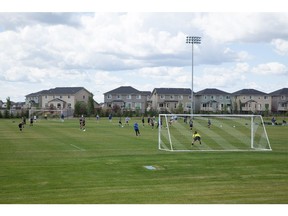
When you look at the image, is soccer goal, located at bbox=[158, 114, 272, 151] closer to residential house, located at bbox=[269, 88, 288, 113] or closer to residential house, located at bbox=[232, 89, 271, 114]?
residential house, located at bbox=[232, 89, 271, 114]

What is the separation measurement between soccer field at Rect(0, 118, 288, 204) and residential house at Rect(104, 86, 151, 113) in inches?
4080

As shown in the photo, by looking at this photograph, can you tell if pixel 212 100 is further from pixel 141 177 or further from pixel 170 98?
pixel 141 177

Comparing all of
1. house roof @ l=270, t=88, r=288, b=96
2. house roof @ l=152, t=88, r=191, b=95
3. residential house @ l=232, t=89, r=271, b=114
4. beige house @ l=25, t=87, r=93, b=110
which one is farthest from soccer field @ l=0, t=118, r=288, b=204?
house roof @ l=270, t=88, r=288, b=96

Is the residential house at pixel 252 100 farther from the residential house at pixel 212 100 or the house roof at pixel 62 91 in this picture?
the house roof at pixel 62 91

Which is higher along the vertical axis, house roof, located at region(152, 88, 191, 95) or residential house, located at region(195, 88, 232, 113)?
house roof, located at region(152, 88, 191, 95)

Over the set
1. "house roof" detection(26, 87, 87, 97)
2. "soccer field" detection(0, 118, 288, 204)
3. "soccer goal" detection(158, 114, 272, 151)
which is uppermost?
"house roof" detection(26, 87, 87, 97)

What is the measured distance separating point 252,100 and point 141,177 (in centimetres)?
11706

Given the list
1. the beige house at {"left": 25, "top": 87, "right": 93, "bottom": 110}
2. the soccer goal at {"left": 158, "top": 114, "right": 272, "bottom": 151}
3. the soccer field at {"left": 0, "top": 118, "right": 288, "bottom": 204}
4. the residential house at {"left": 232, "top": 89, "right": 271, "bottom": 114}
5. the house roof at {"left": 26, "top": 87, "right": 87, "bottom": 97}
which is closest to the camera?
the soccer field at {"left": 0, "top": 118, "right": 288, "bottom": 204}

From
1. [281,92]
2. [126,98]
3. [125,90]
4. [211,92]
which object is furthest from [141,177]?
[281,92]

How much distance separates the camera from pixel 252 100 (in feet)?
427

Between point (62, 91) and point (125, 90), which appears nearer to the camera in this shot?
point (62, 91)

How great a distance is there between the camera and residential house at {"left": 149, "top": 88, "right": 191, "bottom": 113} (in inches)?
5005

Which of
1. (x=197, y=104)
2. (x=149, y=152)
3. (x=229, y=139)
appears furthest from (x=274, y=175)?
(x=197, y=104)

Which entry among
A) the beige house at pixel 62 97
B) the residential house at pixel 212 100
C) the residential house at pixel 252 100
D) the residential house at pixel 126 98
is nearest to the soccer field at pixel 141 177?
the beige house at pixel 62 97
